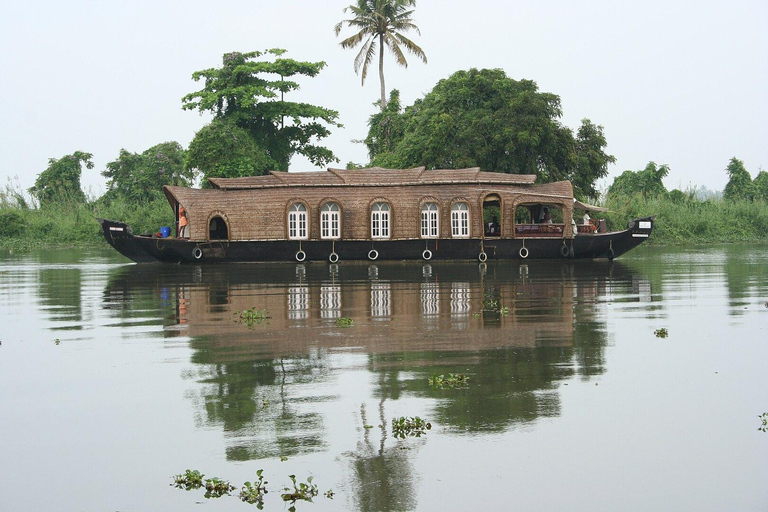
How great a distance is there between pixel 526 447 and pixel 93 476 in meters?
3.24

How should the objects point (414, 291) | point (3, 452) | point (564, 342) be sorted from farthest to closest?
point (414, 291), point (564, 342), point (3, 452)

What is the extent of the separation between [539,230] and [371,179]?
5.70 metres

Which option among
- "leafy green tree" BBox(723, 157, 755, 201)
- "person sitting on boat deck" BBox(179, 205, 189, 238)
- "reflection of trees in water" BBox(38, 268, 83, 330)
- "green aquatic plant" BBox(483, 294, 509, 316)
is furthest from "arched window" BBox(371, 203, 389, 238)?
"leafy green tree" BBox(723, 157, 755, 201)

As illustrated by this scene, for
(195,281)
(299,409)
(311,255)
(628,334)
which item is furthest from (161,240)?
(299,409)

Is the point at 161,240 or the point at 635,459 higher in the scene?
the point at 161,240

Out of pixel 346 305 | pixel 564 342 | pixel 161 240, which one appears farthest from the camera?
pixel 161 240

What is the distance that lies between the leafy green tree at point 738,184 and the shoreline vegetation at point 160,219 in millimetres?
6636

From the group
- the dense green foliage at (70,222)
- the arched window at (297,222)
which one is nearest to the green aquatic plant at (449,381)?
the arched window at (297,222)

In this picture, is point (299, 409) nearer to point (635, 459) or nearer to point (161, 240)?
point (635, 459)

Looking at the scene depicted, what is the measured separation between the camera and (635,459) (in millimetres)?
6949

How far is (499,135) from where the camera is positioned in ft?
120

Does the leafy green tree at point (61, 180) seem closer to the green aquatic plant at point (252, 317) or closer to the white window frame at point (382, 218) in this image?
the white window frame at point (382, 218)

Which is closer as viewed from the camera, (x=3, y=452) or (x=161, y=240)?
(x=3, y=452)

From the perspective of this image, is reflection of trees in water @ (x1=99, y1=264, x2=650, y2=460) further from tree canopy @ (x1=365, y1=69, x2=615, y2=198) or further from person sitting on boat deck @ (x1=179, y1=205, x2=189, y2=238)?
tree canopy @ (x1=365, y1=69, x2=615, y2=198)
